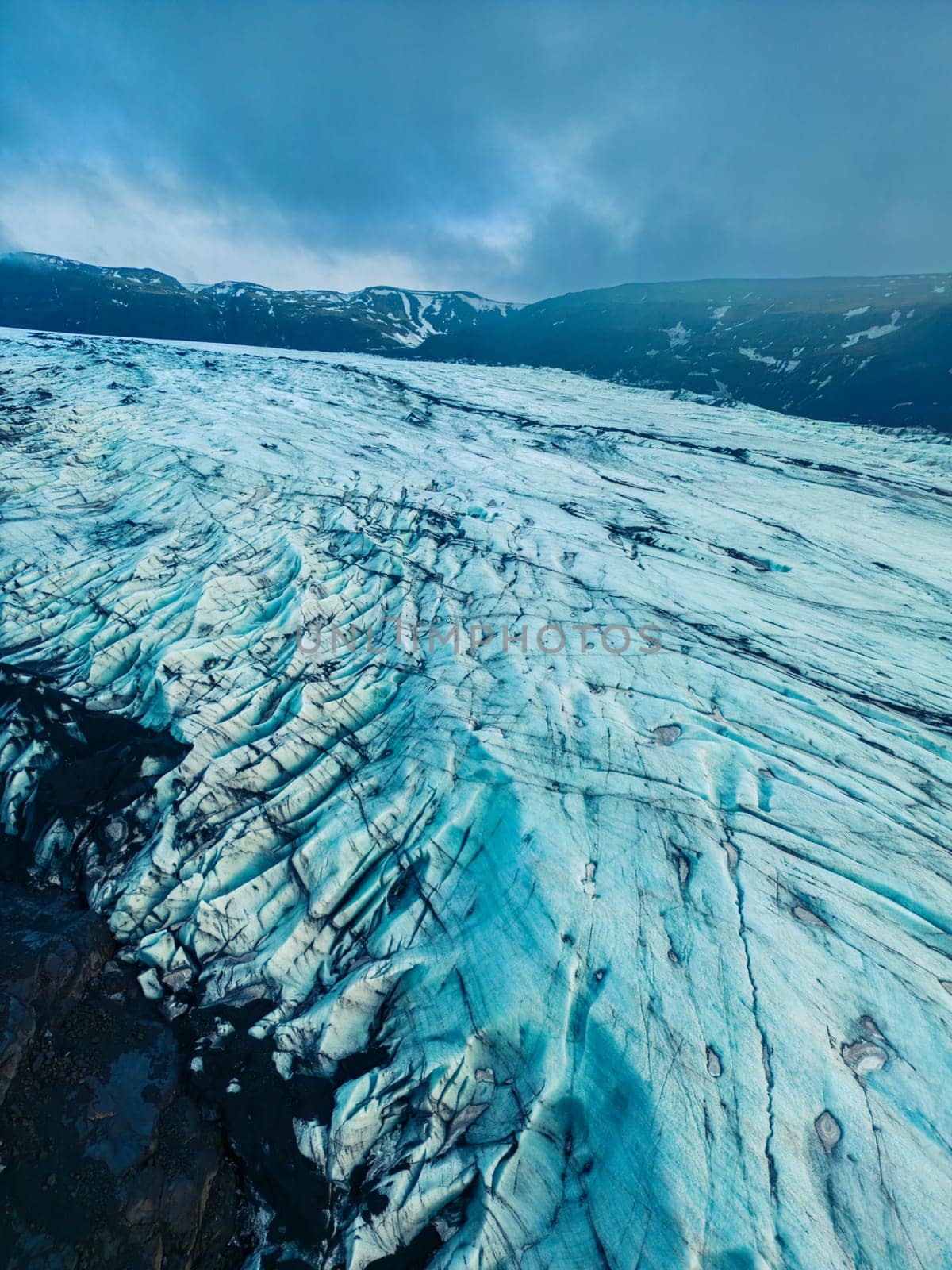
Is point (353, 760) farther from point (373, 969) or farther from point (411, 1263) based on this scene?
point (411, 1263)

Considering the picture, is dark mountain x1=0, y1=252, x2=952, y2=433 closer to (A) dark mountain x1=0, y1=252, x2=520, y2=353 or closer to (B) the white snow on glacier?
(A) dark mountain x1=0, y1=252, x2=520, y2=353

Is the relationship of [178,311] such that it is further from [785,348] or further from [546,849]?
[546,849]

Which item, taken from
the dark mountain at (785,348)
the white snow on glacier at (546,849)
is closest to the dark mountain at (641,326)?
the dark mountain at (785,348)

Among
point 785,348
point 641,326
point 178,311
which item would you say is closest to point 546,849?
point 785,348

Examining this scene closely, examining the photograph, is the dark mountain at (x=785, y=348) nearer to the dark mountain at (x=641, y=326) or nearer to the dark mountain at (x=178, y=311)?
the dark mountain at (x=641, y=326)

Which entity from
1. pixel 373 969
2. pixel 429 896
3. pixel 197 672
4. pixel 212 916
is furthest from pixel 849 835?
pixel 197 672

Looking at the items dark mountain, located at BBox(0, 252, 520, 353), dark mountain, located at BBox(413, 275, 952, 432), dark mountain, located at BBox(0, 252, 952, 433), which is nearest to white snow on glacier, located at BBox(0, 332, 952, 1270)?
dark mountain, located at BBox(413, 275, 952, 432)
